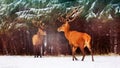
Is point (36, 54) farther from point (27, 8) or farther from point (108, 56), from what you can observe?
point (108, 56)

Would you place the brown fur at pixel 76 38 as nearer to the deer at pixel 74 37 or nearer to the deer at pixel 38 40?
the deer at pixel 74 37

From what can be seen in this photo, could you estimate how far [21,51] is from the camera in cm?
200

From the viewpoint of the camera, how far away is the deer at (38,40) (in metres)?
2.00

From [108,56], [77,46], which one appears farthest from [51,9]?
[108,56]

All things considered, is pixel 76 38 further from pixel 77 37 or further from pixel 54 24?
pixel 54 24

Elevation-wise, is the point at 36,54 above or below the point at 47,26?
below

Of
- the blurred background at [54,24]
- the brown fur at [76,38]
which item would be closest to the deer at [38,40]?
the blurred background at [54,24]
